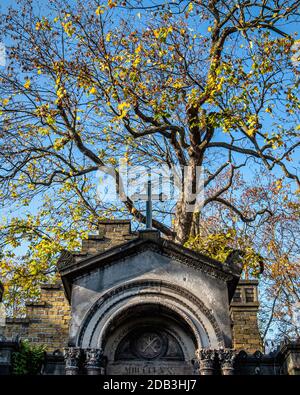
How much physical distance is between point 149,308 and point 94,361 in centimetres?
149

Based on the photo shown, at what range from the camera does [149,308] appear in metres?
9.86

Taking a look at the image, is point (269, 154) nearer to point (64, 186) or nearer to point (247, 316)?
point (247, 316)

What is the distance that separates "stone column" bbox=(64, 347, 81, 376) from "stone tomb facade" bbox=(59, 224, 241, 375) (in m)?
0.02

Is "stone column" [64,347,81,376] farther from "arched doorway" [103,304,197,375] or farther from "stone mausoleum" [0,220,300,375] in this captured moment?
"arched doorway" [103,304,197,375]

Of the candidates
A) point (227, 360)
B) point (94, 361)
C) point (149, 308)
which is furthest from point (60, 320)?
point (227, 360)

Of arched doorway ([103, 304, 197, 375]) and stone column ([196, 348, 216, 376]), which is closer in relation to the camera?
stone column ([196, 348, 216, 376])

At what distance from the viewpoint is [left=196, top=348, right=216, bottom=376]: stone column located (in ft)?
30.0

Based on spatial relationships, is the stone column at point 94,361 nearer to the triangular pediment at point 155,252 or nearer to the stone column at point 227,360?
the triangular pediment at point 155,252

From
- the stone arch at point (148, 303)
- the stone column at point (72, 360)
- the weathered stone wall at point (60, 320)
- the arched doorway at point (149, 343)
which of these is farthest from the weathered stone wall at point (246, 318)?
the stone column at point (72, 360)

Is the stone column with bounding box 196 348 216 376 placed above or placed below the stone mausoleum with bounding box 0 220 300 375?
below

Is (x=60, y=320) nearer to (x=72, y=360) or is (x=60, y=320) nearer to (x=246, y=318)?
(x=246, y=318)

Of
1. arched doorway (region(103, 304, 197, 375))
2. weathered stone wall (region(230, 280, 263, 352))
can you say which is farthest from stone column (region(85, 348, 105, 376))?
weathered stone wall (region(230, 280, 263, 352))

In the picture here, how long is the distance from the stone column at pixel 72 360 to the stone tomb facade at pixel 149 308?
0.02 m
